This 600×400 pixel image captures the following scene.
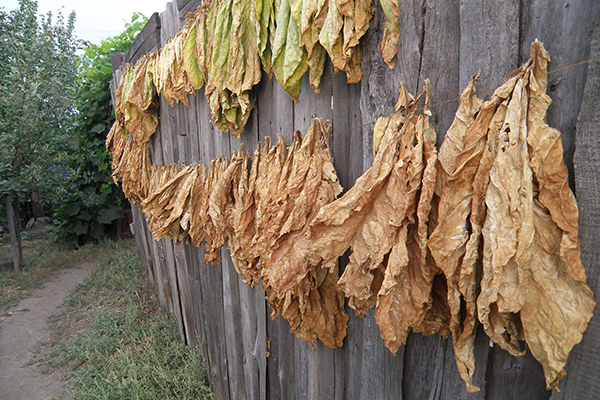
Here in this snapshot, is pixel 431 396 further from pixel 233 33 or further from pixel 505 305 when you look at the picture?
pixel 233 33

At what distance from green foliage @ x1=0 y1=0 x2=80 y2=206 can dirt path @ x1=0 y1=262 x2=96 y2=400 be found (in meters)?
1.84

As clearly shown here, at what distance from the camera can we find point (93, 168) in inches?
306

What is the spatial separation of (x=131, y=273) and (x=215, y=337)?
3.75 meters

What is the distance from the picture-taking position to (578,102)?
82 centimetres

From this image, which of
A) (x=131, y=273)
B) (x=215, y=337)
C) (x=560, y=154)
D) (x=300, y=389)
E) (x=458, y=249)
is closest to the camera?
(x=560, y=154)

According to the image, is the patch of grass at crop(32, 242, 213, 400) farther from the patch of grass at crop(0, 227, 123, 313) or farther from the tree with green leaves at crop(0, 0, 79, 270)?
the tree with green leaves at crop(0, 0, 79, 270)

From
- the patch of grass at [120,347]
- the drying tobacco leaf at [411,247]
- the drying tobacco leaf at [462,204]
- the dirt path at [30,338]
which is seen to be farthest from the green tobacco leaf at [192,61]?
the dirt path at [30,338]

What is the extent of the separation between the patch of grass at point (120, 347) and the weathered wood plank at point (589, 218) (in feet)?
9.39

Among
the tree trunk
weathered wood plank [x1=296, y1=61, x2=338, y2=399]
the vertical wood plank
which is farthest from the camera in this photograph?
the tree trunk

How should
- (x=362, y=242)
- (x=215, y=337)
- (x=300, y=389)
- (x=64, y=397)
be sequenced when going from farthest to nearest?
(x=64, y=397) < (x=215, y=337) < (x=300, y=389) < (x=362, y=242)

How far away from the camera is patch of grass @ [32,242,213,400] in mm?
3170

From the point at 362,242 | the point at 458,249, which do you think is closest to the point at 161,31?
the point at 362,242

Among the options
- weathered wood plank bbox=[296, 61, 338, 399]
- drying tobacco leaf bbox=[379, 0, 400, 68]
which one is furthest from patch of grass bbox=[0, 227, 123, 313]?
drying tobacco leaf bbox=[379, 0, 400, 68]

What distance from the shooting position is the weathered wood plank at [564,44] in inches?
31.6
